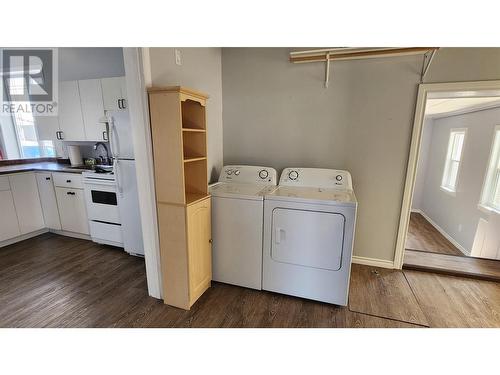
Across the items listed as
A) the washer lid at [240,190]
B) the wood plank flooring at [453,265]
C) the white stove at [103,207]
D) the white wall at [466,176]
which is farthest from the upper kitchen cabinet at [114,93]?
the white wall at [466,176]

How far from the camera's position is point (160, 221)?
1916mm

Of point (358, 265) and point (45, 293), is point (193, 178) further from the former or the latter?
point (358, 265)

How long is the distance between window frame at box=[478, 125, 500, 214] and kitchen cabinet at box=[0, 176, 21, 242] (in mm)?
6726

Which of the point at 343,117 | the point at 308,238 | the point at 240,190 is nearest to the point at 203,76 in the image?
the point at 240,190

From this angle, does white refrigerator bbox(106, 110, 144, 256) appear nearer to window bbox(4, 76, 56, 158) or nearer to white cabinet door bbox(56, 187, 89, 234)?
white cabinet door bbox(56, 187, 89, 234)

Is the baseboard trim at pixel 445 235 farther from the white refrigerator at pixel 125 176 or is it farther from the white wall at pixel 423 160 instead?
the white refrigerator at pixel 125 176

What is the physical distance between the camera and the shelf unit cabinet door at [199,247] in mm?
1938

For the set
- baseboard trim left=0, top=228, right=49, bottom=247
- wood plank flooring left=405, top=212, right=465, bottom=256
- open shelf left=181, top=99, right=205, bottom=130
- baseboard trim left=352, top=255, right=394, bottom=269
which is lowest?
wood plank flooring left=405, top=212, right=465, bottom=256

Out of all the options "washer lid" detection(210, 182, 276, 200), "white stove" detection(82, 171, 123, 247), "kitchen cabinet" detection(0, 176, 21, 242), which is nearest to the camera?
"washer lid" detection(210, 182, 276, 200)

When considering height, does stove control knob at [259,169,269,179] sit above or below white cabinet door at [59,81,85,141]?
below

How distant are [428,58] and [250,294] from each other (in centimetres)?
282

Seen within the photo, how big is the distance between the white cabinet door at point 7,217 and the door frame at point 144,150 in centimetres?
247

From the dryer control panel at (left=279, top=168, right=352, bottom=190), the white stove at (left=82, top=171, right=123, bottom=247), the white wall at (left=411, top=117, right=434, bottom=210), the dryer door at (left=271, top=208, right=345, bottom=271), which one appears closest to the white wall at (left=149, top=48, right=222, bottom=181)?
the dryer control panel at (left=279, top=168, right=352, bottom=190)

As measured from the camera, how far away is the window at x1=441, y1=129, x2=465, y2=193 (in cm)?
446
